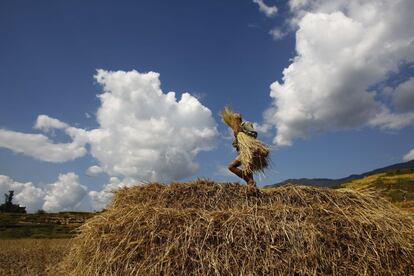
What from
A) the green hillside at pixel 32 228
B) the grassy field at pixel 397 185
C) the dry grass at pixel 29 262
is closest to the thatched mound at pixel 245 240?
the dry grass at pixel 29 262

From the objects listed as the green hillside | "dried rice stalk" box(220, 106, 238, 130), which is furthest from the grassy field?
"dried rice stalk" box(220, 106, 238, 130)

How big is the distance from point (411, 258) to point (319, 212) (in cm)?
148

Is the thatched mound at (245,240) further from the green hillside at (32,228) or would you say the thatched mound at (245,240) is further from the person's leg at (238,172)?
the green hillside at (32,228)

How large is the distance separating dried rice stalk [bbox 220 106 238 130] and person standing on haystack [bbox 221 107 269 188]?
14 centimetres

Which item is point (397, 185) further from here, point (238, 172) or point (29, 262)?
point (238, 172)

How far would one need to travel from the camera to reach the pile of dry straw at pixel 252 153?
26.1ft

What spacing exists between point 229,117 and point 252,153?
132 centimetres

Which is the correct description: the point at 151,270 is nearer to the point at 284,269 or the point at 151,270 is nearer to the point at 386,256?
the point at 284,269

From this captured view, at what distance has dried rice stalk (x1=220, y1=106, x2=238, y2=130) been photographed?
346 inches

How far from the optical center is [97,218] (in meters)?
6.79

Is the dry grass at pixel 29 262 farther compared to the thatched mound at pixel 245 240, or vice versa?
the dry grass at pixel 29 262

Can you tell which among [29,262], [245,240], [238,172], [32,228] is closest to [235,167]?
[238,172]

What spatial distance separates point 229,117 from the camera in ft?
29.6

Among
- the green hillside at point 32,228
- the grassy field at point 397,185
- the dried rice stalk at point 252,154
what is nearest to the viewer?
the dried rice stalk at point 252,154
